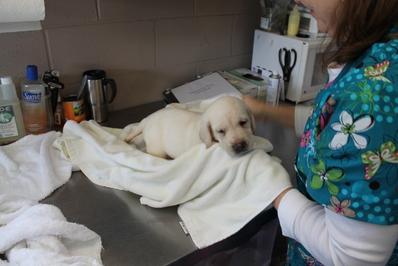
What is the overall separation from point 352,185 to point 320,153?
0.21 ft

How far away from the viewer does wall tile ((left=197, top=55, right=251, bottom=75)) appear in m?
1.55

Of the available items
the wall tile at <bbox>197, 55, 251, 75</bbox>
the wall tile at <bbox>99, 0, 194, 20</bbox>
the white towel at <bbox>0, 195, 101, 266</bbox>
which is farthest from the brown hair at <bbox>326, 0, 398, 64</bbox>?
the wall tile at <bbox>197, 55, 251, 75</bbox>

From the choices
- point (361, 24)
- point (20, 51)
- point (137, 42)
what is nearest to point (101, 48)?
point (137, 42)

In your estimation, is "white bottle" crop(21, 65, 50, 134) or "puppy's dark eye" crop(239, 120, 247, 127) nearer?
"puppy's dark eye" crop(239, 120, 247, 127)

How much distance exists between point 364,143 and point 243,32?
1.22 m

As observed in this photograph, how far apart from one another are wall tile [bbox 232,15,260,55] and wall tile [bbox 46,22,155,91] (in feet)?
1.38

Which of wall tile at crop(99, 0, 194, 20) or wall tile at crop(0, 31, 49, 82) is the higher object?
wall tile at crop(99, 0, 194, 20)

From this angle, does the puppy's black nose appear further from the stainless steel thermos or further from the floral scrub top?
the stainless steel thermos

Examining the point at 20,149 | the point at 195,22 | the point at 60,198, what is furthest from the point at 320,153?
the point at 195,22

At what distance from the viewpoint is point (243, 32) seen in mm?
1605

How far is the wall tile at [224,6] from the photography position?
1.42m

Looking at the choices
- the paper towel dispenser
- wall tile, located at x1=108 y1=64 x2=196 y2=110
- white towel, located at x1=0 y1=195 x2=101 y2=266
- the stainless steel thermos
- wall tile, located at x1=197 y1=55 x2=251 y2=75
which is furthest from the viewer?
wall tile, located at x1=197 y1=55 x2=251 y2=75

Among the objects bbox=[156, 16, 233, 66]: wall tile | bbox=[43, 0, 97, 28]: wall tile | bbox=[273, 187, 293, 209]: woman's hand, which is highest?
bbox=[43, 0, 97, 28]: wall tile

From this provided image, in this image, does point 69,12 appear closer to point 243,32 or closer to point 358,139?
point 243,32
